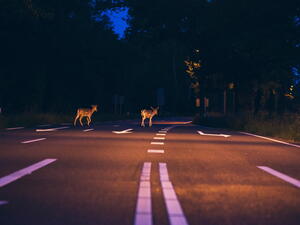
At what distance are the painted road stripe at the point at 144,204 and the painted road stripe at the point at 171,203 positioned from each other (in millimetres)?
240

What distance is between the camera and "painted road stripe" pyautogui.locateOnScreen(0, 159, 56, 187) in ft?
25.1

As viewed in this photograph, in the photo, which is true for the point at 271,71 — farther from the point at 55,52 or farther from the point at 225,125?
the point at 55,52

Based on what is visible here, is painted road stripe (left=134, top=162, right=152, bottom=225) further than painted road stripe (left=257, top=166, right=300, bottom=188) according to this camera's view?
No

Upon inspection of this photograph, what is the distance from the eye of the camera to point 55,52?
163 ft

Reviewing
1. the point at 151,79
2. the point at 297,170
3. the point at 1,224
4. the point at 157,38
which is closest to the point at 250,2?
the point at 157,38

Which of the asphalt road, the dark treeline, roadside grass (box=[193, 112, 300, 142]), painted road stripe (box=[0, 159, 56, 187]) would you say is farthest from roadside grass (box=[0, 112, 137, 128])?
the asphalt road

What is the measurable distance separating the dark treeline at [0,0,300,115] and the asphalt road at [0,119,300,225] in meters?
18.8

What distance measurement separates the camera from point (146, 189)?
716cm

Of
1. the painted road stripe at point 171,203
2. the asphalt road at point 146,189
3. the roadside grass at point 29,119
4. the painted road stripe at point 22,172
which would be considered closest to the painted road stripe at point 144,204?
the asphalt road at point 146,189

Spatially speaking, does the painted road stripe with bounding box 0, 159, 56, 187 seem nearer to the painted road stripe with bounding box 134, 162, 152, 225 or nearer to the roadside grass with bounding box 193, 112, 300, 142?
the painted road stripe with bounding box 134, 162, 152, 225

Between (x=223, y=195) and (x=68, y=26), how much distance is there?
150ft

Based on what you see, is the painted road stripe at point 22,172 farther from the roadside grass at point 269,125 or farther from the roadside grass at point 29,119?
the roadside grass at point 29,119

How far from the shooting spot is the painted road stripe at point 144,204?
205 inches

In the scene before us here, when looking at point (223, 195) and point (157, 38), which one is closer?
point (223, 195)
